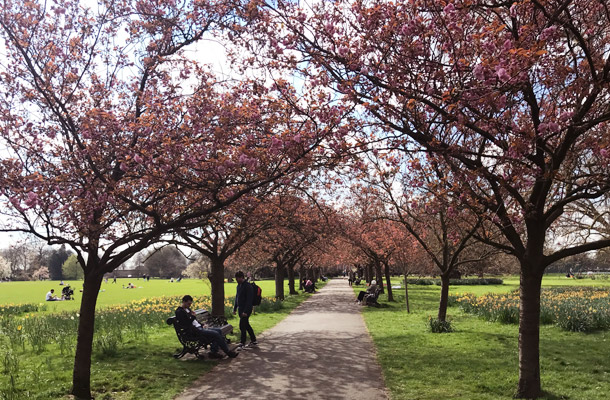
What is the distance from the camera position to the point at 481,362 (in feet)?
27.9

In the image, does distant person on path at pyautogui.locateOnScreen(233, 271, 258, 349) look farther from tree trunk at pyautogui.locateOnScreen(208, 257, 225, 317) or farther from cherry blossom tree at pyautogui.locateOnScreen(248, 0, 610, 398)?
cherry blossom tree at pyautogui.locateOnScreen(248, 0, 610, 398)

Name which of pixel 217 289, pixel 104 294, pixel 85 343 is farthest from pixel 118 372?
pixel 104 294

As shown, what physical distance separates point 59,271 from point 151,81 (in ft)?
360

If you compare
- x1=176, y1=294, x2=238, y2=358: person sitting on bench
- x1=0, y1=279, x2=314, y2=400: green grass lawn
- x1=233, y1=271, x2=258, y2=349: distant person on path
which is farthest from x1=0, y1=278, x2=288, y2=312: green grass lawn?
x1=176, y1=294, x2=238, y2=358: person sitting on bench

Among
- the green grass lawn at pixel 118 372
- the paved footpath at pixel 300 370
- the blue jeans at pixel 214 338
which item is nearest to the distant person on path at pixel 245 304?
the paved footpath at pixel 300 370

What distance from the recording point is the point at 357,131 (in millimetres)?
6457

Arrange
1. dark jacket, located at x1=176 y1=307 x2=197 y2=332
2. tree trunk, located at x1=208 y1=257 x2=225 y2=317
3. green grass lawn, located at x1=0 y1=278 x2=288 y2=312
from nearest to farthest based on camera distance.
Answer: dark jacket, located at x1=176 y1=307 x2=197 y2=332
tree trunk, located at x1=208 y1=257 x2=225 y2=317
green grass lawn, located at x1=0 y1=278 x2=288 y2=312

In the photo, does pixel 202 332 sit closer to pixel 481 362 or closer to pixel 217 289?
pixel 217 289

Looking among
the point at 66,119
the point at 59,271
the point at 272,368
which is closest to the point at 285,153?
the point at 66,119

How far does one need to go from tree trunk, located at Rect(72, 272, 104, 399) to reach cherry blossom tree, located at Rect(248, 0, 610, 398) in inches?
179

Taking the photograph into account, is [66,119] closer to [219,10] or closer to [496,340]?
[219,10]

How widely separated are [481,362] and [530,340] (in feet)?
8.91

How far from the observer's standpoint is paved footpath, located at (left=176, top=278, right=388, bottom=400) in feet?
21.4

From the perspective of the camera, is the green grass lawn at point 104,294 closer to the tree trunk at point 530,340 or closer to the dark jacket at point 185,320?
the dark jacket at point 185,320
